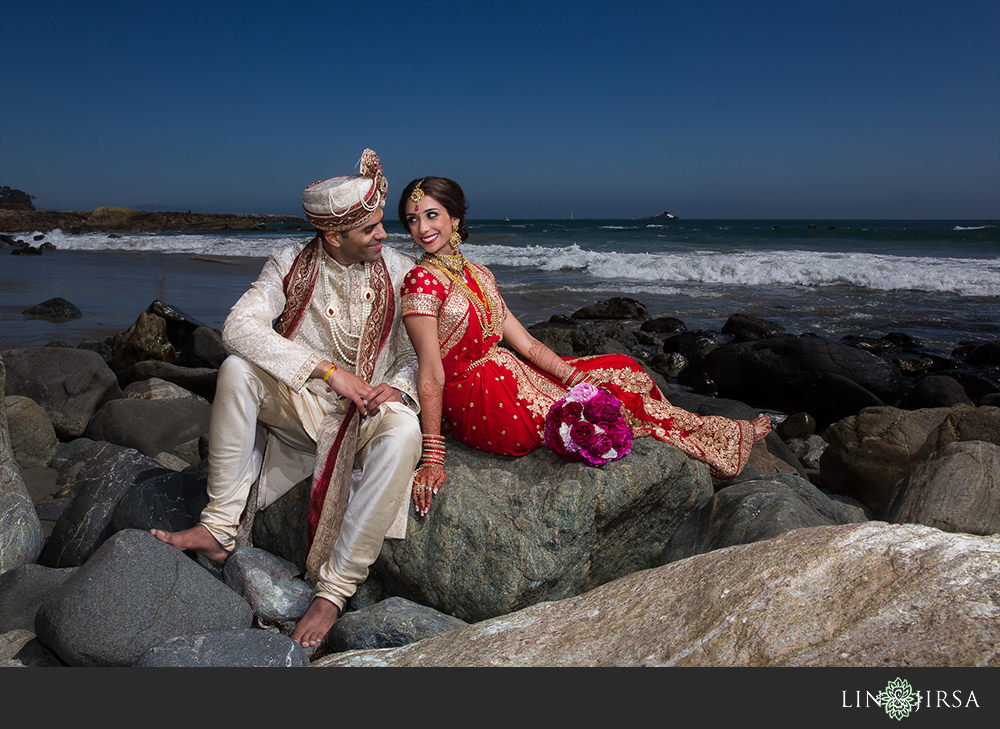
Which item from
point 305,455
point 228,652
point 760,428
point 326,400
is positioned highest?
point 326,400

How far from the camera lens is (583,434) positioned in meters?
3.18

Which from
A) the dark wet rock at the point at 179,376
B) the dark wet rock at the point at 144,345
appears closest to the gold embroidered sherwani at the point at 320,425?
the dark wet rock at the point at 179,376

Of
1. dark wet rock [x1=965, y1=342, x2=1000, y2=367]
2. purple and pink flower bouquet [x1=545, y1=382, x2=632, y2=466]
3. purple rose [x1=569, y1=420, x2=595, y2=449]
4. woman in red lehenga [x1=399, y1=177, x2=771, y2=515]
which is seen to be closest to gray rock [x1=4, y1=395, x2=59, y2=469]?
woman in red lehenga [x1=399, y1=177, x2=771, y2=515]

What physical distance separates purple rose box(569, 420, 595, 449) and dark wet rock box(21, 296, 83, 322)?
1176 centimetres

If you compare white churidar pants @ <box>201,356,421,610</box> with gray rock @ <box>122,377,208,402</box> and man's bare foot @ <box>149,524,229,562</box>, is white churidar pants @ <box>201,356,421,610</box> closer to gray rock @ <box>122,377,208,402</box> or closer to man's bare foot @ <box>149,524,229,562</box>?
man's bare foot @ <box>149,524,229,562</box>

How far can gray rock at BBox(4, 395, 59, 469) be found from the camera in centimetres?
522

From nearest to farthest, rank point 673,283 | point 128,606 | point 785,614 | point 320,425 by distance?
point 785,614, point 128,606, point 320,425, point 673,283

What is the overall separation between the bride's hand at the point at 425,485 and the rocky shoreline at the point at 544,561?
0.23 ft

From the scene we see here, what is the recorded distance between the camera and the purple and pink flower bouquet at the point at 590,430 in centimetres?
319

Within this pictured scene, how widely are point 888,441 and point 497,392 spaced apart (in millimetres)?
3597

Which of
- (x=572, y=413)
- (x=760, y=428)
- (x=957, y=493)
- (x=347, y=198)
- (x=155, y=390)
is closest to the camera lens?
(x=572, y=413)

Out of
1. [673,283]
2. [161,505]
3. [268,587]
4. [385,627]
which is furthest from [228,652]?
[673,283]

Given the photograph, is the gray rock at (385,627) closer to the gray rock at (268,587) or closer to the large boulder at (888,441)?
the gray rock at (268,587)
